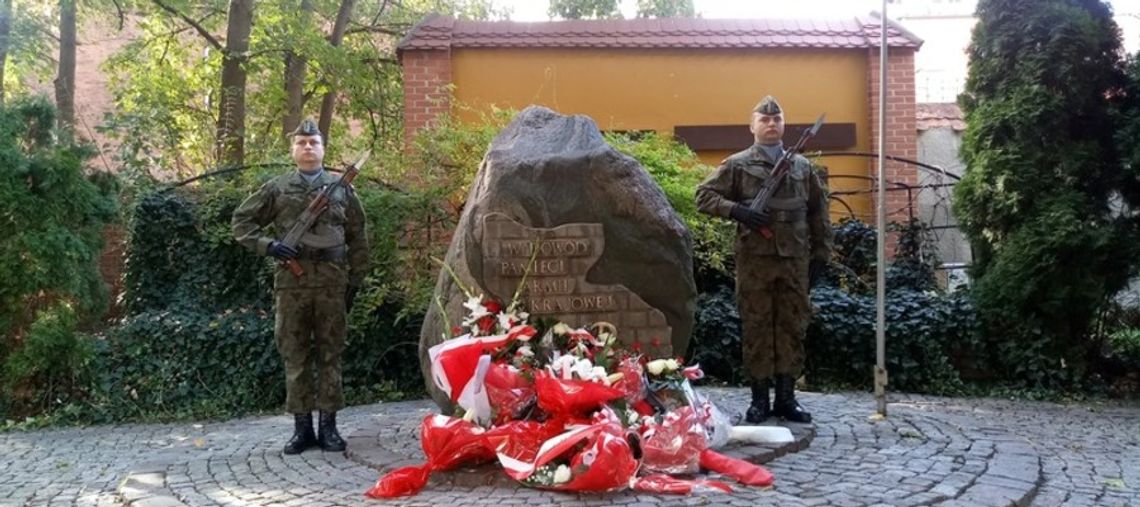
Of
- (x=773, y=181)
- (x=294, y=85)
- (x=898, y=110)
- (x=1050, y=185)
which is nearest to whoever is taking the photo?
(x=773, y=181)

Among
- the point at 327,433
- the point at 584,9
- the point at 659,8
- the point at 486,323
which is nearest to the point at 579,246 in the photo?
the point at 486,323

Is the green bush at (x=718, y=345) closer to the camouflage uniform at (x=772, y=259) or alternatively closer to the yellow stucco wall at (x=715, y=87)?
the camouflage uniform at (x=772, y=259)

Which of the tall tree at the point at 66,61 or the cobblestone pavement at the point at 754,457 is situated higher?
the tall tree at the point at 66,61

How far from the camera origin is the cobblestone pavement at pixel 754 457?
398 cm

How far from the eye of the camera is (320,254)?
5.15 metres

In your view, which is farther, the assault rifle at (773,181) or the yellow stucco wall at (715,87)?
the yellow stucco wall at (715,87)

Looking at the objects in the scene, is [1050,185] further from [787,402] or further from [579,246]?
[579,246]

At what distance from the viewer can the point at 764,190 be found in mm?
5215

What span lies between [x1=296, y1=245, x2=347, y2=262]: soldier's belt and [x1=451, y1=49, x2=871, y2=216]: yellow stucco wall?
6363mm

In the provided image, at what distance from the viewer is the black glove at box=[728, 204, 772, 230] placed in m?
5.15

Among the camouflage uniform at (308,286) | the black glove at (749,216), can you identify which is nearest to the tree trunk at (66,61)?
the camouflage uniform at (308,286)

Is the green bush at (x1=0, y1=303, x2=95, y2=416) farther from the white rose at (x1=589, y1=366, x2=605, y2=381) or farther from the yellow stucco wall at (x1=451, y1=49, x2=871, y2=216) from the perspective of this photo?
the yellow stucco wall at (x1=451, y1=49, x2=871, y2=216)

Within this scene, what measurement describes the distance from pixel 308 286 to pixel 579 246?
152 cm

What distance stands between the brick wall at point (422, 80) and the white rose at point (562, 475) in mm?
7422
